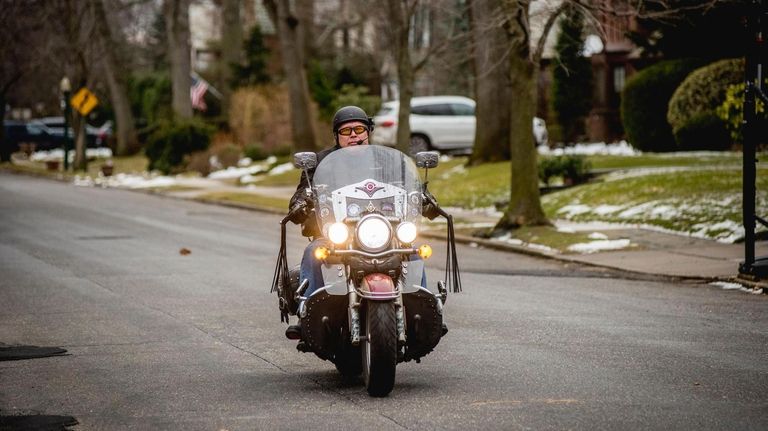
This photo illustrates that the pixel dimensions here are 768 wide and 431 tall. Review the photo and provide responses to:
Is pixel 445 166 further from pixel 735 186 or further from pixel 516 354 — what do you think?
pixel 516 354

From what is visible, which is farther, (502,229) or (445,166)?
(445,166)

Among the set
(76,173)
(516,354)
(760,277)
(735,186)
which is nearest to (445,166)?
(735,186)

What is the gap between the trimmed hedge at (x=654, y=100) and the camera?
112 ft

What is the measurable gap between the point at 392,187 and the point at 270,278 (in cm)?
774

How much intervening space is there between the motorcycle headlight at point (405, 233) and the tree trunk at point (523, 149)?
13.6 metres

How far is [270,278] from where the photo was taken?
16391 millimetres

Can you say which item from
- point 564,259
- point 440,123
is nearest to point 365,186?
point 564,259

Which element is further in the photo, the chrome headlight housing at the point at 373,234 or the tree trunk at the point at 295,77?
the tree trunk at the point at 295,77

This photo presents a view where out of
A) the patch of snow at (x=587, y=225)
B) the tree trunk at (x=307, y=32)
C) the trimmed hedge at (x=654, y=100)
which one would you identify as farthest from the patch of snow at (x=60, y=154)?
the patch of snow at (x=587, y=225)

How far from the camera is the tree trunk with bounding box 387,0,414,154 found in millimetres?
28967

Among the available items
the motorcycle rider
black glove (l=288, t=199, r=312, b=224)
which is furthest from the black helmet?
black glove (l=288, t=199, r=312, b=224)

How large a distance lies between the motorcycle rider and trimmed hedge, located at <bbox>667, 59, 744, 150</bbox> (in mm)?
20800

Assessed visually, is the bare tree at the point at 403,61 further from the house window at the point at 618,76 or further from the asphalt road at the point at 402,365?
the house window at the point at 618,76

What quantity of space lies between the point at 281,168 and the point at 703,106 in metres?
16.2
